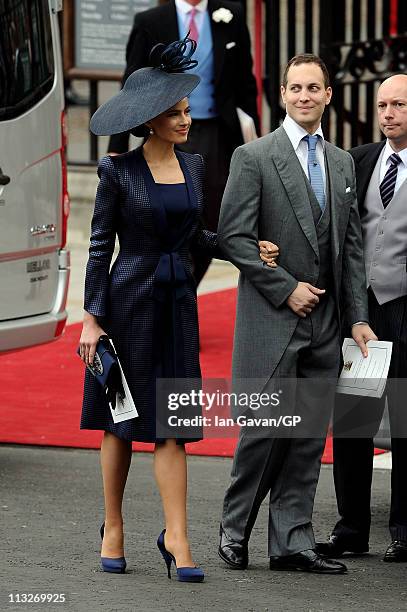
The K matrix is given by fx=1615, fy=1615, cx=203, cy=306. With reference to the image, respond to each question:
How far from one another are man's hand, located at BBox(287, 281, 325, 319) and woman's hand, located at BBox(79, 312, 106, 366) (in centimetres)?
66

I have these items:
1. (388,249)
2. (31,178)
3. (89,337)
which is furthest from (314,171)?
(31,178)

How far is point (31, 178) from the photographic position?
7.36 meters

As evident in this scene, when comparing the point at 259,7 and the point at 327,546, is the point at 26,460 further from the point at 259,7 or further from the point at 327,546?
the point at 259,7

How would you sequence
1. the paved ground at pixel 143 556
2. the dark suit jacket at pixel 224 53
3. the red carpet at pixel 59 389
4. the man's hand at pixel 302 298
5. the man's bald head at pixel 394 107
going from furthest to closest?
1. the dark suit jacket at pixel 224 53
2. the red carpet at pixel 59 389
3. the man's bald head at pixel 394 107
4. the man's hand at pixel 302 298
5. the paved ground at pixel 143 556

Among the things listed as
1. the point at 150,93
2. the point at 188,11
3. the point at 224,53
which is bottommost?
the point at 224,53

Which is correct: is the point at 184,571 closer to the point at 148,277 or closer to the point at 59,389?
the point at 148,277

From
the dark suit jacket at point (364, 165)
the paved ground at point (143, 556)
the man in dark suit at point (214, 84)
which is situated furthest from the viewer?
the man in dark suit at point (214, 84)

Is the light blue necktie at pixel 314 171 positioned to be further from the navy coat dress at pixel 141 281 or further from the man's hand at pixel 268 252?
the navy coat dress at pixel 141 281

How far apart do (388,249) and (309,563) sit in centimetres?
117

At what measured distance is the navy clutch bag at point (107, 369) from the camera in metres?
5.38

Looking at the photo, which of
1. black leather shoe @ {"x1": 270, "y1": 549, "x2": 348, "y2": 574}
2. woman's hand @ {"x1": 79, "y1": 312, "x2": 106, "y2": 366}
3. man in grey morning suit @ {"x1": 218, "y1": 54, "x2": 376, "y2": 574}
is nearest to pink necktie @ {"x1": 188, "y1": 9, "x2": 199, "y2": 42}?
man in grey morning suit @ {"x1": 218, "y1": 54, "x2": 376, "y2": 574}

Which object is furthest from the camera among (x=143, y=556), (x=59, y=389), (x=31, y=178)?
(x=59, y=389)

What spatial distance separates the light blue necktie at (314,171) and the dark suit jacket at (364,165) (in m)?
0.36

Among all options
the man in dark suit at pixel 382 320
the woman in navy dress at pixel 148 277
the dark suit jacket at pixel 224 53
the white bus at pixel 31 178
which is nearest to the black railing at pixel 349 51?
the dark suit jacket at pixel 224 53
